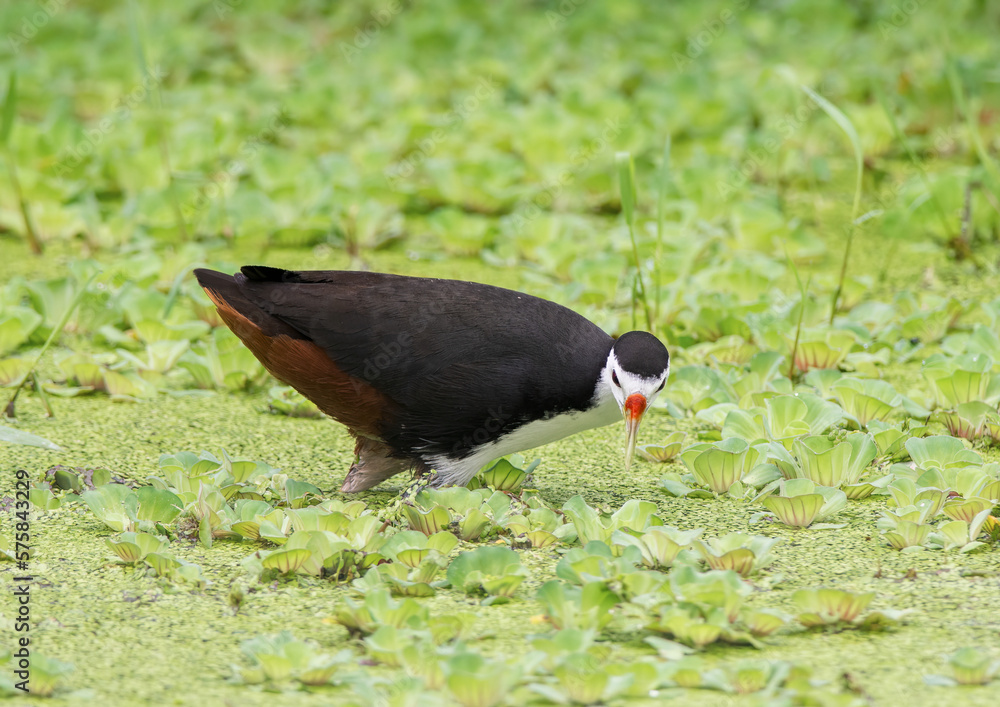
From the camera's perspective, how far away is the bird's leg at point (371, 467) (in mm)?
3182

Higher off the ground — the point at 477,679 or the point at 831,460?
the point at 831,460

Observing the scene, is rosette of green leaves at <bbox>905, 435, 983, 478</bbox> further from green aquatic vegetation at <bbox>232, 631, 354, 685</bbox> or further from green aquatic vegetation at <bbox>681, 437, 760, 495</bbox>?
green aquatic vegetation at <bbox>232, 631, 354, 685</bbox>

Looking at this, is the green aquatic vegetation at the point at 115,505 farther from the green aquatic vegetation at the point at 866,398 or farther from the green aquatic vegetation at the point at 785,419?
the green aquatic vegetation at the point at 866,398

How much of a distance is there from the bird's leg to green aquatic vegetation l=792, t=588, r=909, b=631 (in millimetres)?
1171

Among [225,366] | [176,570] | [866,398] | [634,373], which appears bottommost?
[176,570]

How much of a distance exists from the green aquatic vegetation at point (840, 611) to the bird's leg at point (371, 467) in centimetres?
117

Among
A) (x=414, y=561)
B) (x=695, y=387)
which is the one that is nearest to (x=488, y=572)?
(x=414, y=561)

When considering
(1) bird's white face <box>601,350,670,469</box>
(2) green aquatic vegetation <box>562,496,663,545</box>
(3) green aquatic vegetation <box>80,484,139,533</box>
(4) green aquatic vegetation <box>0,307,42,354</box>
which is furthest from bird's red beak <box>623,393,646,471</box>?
(4) green aquatic vegetation <box>0,307,42,354</box>

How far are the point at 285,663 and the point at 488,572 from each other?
55cm

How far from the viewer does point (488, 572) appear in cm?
258

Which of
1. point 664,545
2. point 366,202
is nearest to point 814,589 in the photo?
point 664,545

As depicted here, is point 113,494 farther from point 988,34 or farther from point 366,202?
point 988,34

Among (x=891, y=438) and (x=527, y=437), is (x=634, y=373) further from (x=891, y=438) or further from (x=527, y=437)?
(x=891, y=438)

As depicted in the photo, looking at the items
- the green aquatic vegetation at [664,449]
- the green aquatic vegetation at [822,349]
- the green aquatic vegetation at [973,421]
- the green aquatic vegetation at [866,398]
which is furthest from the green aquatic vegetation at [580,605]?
the green aquatic vegetation at [822,349]
